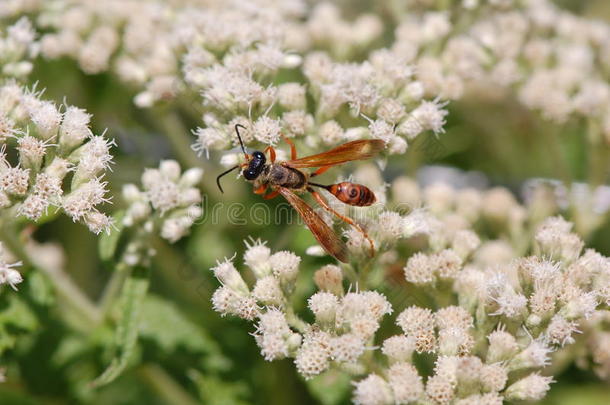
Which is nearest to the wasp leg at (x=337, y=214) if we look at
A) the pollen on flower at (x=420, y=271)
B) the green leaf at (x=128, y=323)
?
the pollen on flower at (x=420, y=271)

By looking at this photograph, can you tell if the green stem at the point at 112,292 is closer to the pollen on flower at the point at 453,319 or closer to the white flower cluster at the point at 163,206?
the white flower cluster at the point at 163,206

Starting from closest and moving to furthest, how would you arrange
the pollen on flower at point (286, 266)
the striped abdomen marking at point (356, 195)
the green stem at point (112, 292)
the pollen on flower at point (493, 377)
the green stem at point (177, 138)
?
the pollen on flower at point (493, 377), the pollen on flower at point (286, 266), the striped abdomen marking at point (356, 195), the green stem at point (112, 292), the green stem at point (177, 138)

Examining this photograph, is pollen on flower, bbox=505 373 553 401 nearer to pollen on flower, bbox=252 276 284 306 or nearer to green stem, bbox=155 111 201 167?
pollen on flower, bbox=252 276 284 306

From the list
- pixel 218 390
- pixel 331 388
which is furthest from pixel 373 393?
pixel 218 390

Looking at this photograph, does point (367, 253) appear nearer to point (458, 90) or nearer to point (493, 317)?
point (493, 317)

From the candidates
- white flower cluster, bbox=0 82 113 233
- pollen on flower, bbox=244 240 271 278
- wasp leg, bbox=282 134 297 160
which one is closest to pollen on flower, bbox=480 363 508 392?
pollen on flower, bbox=244 240 271 278

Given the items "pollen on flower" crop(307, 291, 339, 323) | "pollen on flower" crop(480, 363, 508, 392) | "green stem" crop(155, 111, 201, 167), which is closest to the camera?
"pollen on flower" crop(480, 363, 508, 392)

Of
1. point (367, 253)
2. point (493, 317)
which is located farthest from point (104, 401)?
point (493, 317)
